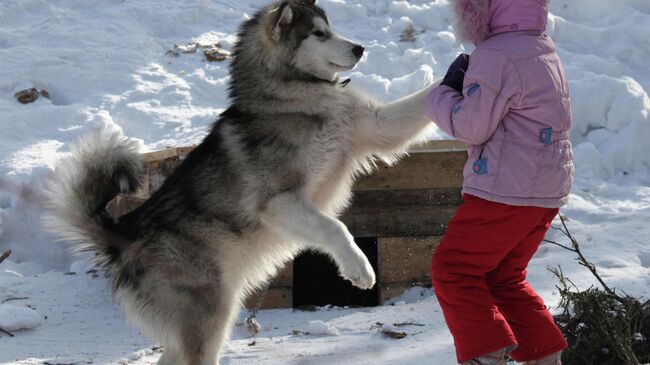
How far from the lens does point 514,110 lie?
8.39ft

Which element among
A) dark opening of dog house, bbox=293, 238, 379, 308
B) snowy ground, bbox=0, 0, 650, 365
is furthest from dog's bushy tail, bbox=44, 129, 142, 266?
dark opening of dog house, bbox=293, 238, 379, 308

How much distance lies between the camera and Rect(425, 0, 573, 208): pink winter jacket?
98.4 inches

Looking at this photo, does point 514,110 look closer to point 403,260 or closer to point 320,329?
point 320,329

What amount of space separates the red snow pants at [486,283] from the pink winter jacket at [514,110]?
0.26 ft

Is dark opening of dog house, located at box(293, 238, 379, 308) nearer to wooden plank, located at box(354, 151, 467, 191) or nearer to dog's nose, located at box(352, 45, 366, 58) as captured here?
wooden plank, located at box(354, 151, 467, 191)

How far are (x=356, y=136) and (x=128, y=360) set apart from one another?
165 centimetres

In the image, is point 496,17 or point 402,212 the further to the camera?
point 402,212

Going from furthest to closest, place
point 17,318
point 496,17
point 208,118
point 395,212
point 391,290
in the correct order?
point 208,118
point 395,212
point 391,290
point 17,318
point 496,17

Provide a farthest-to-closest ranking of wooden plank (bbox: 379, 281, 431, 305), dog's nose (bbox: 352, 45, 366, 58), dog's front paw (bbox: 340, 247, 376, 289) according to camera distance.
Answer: wooden plank (bbox: 379, 281, 431, 305) < dog's nose (bbox: 352, 45, 366, 58) < dog's front paw (bbox: 340, 247, 376, 289)

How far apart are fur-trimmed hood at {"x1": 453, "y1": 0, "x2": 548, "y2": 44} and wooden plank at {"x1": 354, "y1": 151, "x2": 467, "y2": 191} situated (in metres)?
2.35

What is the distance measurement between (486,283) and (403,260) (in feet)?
7.35

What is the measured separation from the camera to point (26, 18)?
8828mm

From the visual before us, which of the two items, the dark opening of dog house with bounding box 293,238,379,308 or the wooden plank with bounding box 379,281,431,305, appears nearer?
the wooden plank with bounding box 379,281,431,305

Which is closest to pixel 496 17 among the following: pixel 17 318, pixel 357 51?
pixel 357 51
